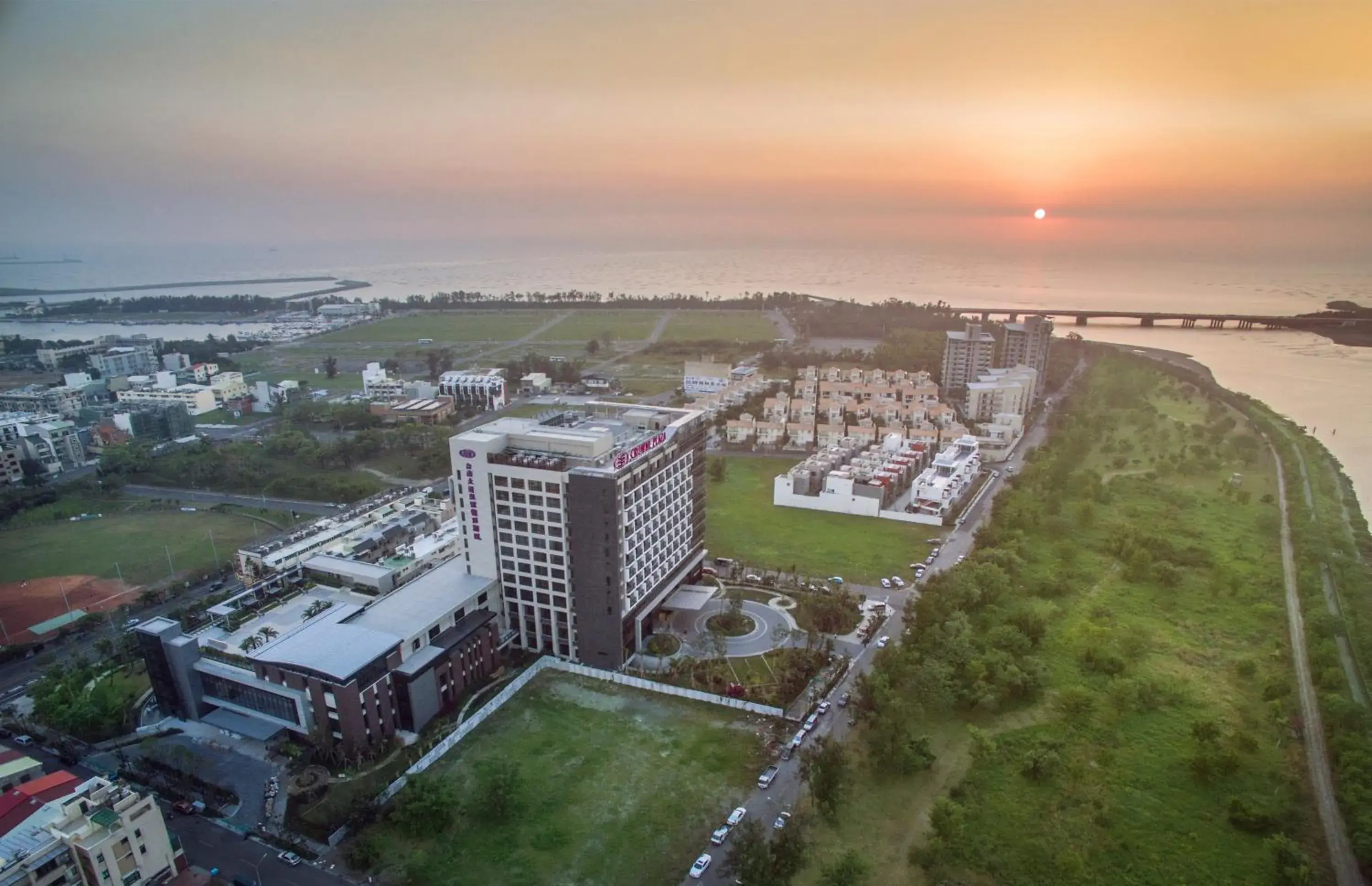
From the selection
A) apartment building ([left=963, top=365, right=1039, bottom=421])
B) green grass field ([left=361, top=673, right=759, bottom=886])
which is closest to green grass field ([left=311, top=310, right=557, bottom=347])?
apartment building ([left=963, top=365, right=1039, bottom=421])

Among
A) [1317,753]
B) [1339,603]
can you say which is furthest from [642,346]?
[1317,753]

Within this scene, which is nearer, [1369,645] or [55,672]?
[1369,645]

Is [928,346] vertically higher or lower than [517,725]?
higher

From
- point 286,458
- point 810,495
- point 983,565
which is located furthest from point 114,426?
point 983,565

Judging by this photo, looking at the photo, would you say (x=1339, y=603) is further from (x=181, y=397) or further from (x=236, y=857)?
(x=181, y=397)

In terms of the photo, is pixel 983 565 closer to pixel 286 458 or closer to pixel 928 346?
pixel 286 458

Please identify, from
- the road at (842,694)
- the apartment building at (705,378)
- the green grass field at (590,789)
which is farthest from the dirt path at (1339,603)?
the apartment building at (705,378)
